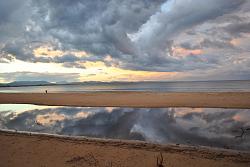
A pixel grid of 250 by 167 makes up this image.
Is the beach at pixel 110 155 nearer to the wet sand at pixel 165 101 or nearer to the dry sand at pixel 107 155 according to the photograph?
the dry sand at pixel 107 155

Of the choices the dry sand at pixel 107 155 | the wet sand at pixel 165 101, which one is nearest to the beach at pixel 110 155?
the dry sand at pixel 107 155

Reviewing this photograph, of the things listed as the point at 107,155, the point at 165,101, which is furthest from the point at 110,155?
the point at 165,101

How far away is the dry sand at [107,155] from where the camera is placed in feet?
23.5

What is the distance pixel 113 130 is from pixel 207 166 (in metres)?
7.06

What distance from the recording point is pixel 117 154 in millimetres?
8055

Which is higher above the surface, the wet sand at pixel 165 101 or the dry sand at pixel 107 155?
the wet sand at pixel 165 101

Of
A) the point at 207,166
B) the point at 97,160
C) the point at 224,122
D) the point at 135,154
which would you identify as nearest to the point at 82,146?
the point at 97,160

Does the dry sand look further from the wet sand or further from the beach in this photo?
the wet sand

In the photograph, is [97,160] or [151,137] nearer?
[97,160]

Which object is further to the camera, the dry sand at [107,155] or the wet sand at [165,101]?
the wet sand at [165,101]

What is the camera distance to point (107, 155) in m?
8.01

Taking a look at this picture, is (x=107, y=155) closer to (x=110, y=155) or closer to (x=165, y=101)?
(x=110, y=155)

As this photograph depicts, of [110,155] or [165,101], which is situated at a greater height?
[165,101]

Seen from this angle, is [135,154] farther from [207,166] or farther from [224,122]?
[224,122]
